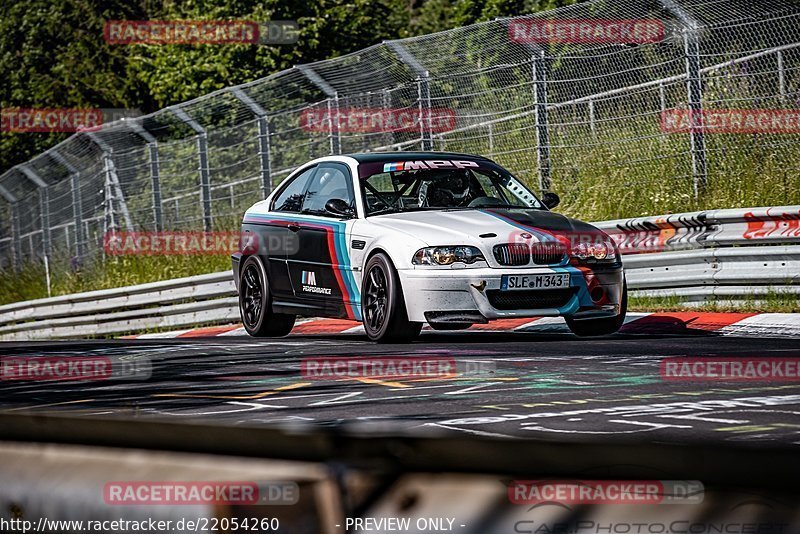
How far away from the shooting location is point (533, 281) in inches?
371

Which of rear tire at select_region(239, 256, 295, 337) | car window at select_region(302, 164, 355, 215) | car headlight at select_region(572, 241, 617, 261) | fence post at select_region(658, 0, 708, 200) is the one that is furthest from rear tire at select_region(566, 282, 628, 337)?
fence post at select_region(658, 0, 708, 200)

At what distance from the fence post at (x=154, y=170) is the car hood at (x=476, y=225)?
10.9m

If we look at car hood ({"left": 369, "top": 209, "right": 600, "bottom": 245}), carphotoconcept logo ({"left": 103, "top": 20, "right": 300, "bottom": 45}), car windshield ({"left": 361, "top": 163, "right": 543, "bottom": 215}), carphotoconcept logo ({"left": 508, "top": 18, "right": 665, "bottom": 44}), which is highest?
carphotoconcept logo ({"left": 103, "top": 20, "right": 300, "bottom": 45})

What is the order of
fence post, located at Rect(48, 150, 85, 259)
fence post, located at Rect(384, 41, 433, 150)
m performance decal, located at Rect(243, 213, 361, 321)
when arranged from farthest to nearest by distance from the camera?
fence post, located at Rect(48, 150, 85, 259) < fence post, located at Rect(384, 41, 433, 150) < m performance decal, located at Rect(243, 213, 361, 321)

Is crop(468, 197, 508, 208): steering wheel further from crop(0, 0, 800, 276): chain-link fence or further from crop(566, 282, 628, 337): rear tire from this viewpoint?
crop(0, 0, 800, 276): chain-link fence

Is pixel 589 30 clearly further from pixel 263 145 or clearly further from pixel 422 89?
pixel 263 145

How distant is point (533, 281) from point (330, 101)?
8.38 m

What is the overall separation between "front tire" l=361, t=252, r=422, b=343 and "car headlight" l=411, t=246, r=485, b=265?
239mm

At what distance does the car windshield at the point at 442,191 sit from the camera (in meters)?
10.6

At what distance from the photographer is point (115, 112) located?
35594 mm

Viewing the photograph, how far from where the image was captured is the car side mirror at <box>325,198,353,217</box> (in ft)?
34.8

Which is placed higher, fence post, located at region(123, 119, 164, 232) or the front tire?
fence post, located at region(123, 119, 164, 232)

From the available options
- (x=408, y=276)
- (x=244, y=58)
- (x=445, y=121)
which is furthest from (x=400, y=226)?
(x=244, y=58)

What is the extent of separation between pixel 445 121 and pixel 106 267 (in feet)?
26.0
